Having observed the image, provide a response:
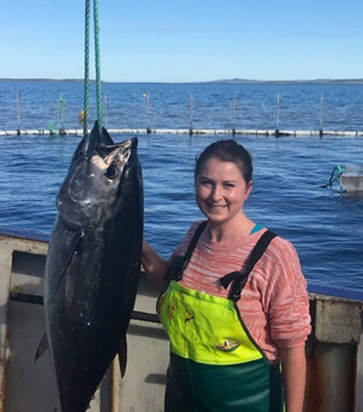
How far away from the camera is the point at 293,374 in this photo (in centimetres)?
284

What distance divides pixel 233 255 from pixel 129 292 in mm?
559

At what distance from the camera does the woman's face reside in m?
2.88

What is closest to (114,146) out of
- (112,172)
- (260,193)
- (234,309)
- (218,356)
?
(112,172)

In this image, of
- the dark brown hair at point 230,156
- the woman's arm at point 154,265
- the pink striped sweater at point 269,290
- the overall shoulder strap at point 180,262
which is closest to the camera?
the pink striped sweater at point 269,290

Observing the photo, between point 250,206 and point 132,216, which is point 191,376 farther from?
point 250,206

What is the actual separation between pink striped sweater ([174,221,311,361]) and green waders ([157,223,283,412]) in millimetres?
38

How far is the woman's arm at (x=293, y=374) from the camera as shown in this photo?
2.83 metres

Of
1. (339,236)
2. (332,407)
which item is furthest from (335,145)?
(332,407)

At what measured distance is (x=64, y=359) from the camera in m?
3.07

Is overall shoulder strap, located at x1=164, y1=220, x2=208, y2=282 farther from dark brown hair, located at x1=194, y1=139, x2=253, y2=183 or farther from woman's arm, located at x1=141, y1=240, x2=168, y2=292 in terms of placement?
dark brown hair, located at x1=194, y1=139, x2=253, y2=183

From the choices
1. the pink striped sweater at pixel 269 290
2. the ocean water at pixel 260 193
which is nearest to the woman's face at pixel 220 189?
the pink striped sweater at pixel 269 290

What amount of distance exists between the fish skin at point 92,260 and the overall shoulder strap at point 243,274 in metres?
0.48

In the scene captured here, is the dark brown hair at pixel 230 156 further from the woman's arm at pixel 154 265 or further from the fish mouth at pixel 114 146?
the woman's arm at pixel 154 265

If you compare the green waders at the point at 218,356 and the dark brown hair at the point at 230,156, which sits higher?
the dark brown hair at the point at 230,156
